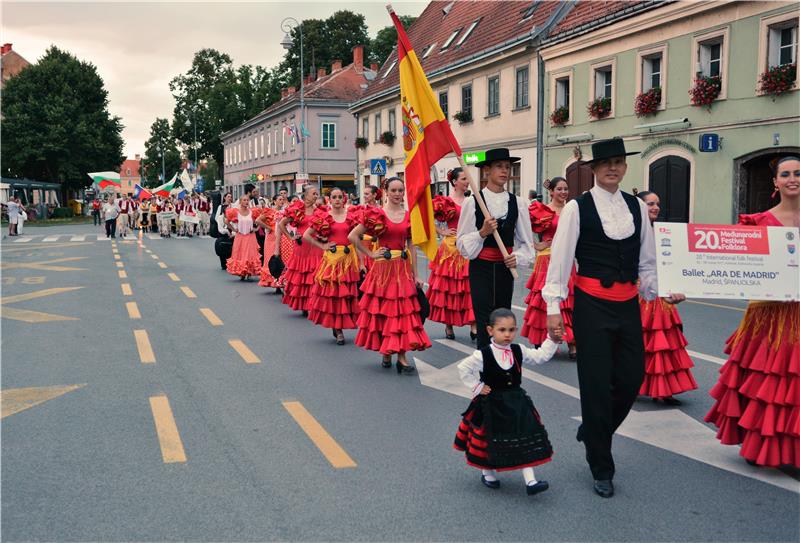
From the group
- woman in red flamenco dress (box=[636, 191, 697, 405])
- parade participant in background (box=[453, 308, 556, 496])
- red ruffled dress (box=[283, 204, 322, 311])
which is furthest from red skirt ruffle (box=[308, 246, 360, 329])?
parade participant in background (box=[453, 308, 556, 496])

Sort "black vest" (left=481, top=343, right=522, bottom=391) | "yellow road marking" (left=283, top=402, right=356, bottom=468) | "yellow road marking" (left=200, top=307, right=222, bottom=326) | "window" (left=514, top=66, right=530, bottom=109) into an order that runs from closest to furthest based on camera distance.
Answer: "black vest" (left=481, top=343, right=522, bottom=391), "yellow road marking" (left=283, top=402, right=356, bottom=468), "yellow road marking" (left=200, top=307, right=222, bottom=326), "window" (left=514, top=66, right=530, bottom=109)

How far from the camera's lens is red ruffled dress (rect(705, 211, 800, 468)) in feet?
16.0

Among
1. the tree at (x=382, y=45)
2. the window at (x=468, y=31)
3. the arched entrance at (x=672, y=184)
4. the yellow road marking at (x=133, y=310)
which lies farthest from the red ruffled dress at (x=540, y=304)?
the tree at (x=382, y=45)

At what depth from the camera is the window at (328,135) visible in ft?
197

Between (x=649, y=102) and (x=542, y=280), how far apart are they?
15.6m

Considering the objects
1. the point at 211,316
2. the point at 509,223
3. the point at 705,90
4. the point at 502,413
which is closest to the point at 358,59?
the point at 705,90

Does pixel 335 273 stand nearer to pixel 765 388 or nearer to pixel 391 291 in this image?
pixel 391 291

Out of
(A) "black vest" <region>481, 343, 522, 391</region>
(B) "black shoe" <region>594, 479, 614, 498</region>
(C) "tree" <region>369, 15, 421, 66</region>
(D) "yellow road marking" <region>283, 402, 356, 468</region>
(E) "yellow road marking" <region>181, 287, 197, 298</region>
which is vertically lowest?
(E) "yellow road marking" <region>181, 287, 197, 298</region>

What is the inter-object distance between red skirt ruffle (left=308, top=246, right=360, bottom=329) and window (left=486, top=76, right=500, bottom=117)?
22605 millimetres

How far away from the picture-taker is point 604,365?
4.89 metres

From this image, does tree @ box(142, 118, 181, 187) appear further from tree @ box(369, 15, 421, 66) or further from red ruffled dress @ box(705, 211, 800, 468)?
red ruffled dress @ box(705, 211, 800, 468)

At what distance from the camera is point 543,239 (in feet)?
30.5

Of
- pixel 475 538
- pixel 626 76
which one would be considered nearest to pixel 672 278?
pixel 475 538

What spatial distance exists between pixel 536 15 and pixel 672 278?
89.8ft
